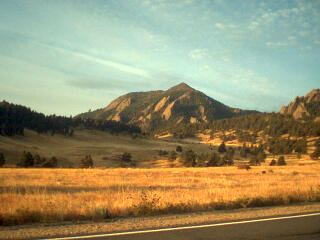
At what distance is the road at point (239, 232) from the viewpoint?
604cm

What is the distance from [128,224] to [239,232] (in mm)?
3303

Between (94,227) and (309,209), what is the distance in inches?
333

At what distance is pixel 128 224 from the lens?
7246mm

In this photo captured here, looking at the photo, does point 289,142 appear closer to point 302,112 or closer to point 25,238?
point 25,238

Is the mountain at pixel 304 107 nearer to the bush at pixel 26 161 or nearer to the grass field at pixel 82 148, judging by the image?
the grass field at pixel 82 148

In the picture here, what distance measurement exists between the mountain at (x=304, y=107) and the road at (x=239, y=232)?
587 feet

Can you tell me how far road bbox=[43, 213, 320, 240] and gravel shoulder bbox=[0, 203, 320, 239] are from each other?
0.48m

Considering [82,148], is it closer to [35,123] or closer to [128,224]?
[35,123]

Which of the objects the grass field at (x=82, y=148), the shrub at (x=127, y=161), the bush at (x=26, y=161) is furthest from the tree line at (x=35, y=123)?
the shrub at (x=127, y=161)

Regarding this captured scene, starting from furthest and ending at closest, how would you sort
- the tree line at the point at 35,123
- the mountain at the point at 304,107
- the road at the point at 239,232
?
1. the mountain at the point at 304,107
2. the tree line at the point at 35,123
3. the road at the point at 239,232

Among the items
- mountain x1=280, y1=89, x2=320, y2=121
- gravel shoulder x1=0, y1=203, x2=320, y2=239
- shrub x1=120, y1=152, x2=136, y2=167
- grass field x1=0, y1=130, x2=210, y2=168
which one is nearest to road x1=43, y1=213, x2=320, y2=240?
gravel shoulder x1=0, y1=203, x2=320, y2=239

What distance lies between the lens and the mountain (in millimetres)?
166125

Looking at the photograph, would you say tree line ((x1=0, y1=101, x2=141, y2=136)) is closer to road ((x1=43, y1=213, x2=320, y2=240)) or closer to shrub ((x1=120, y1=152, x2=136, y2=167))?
shrub ((x1=120, y1=152, x2=136, y2=167))

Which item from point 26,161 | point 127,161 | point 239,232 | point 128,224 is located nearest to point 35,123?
point 127,161
